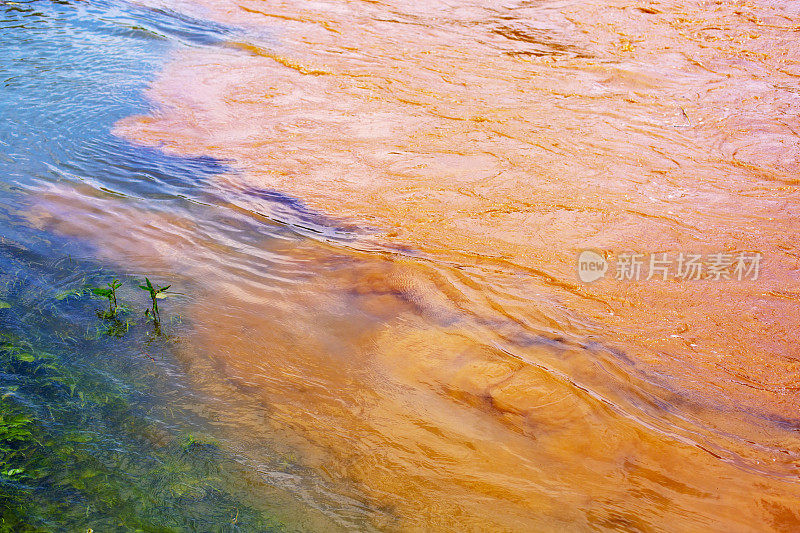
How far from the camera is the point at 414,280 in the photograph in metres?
3.83

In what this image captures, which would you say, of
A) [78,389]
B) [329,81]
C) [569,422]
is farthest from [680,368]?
[329,81]

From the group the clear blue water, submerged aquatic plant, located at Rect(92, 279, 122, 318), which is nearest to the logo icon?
the clear blue water

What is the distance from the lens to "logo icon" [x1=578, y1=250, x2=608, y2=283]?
3808 millimetres

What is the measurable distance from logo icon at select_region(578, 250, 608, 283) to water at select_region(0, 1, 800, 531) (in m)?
0.07

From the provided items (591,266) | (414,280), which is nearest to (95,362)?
(414,280)

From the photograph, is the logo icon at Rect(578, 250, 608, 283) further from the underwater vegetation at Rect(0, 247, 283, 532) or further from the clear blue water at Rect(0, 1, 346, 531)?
the underwater vegetation at Rect(0, 247, 283, 532)

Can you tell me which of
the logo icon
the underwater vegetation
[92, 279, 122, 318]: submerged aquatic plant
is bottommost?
the underwater vegetation

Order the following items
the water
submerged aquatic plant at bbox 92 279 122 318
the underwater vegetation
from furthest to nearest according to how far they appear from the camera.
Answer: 1. submerged aquatic plant at bbox 92 279 122 318
2. the water
3. the underwater vegetation

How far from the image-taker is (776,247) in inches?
159

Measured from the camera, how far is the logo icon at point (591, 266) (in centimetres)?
381

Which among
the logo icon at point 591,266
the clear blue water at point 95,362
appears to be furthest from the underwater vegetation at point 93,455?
the logo icon at point 591,266

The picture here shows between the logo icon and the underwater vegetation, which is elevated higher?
the logo icon

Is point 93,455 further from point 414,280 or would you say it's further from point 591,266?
point 591,266

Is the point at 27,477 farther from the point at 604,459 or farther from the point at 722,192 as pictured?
the point at 722,192
